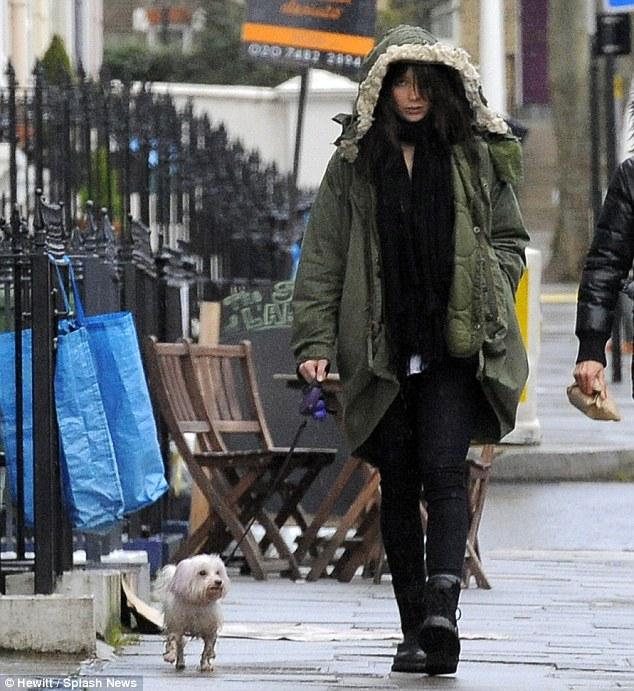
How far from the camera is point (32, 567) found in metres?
6.80

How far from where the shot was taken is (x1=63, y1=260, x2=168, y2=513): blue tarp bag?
22.7ft

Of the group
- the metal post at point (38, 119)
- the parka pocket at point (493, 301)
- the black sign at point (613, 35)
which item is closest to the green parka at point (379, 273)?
the parka pocket at point (493, 301)

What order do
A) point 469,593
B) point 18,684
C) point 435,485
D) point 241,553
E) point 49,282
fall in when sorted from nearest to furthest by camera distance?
point 18,684
point 435,485
point 49,282
point 469,593
point 241,553

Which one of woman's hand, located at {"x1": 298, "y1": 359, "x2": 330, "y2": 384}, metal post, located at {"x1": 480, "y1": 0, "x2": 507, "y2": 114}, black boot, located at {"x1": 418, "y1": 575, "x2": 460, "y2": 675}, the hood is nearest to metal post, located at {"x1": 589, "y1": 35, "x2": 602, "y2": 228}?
metal post, located at {"x1": 480, "y1": 0, "x2": 507, "y2": 114}

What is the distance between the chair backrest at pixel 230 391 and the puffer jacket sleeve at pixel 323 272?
3159mm

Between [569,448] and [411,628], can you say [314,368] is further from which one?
[569,448]

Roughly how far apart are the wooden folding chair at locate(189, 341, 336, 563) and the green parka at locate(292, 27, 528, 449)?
287cm

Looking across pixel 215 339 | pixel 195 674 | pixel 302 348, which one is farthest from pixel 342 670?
pixel 215 339

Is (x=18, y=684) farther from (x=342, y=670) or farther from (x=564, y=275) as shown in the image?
(x=564, y=275)

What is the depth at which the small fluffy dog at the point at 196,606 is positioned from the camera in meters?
6.34

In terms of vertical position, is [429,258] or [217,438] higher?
[429,258]

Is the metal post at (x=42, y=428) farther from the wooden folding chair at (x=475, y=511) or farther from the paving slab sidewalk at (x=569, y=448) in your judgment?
the paving slab sidewalk at (x=569, y=448)

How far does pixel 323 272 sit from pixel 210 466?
281 centimetres

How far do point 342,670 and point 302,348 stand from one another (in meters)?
0.94
